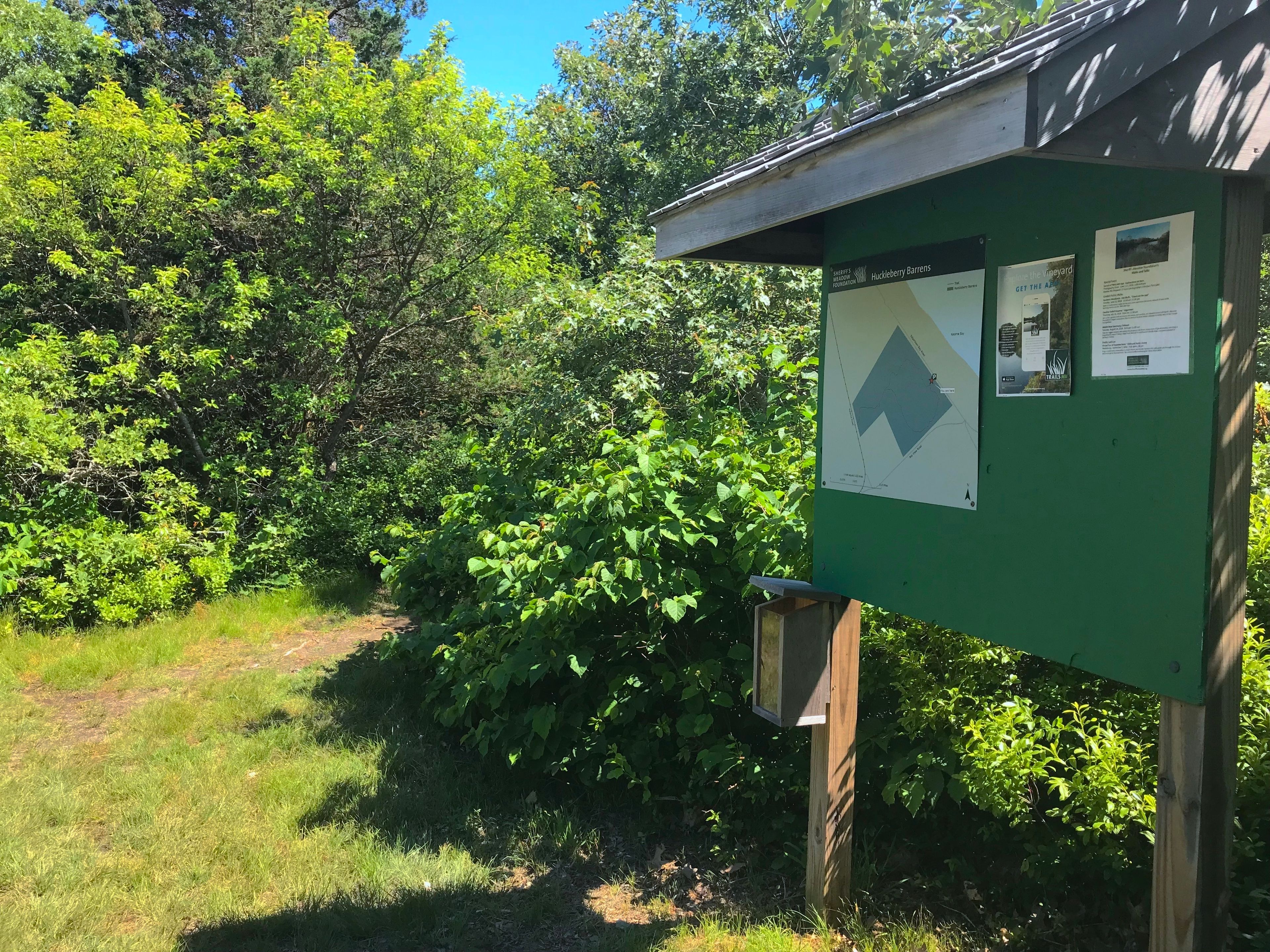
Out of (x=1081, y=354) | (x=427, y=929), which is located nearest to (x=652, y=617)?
(x=427, y=929)

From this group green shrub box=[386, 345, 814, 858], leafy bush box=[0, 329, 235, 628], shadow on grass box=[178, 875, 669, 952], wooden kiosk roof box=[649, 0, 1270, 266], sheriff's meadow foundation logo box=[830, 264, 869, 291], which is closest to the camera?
wooden kiosk roof box=[649, 0, 1270, 266]

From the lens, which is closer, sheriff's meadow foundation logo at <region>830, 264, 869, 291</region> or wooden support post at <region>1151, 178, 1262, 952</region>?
wooden support post at <region>1151, 178, 1262, 952</region>

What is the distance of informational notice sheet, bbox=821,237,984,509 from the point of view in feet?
7.54

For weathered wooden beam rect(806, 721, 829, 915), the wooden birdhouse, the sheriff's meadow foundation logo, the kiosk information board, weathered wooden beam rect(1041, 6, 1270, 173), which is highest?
weathered wooden beam rect(1041, 6, 1270, 173)

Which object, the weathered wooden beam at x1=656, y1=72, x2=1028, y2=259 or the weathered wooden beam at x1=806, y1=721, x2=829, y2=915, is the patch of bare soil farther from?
the weathered wooden beam at x1=656, y1=72, x2=1028, y2=259

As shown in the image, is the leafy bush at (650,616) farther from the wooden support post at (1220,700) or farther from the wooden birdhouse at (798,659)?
the wooden support post at (1220,700)

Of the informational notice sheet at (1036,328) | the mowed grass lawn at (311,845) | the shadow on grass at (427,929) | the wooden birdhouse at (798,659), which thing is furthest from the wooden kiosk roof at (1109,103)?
the shadow on grass at (427,929)

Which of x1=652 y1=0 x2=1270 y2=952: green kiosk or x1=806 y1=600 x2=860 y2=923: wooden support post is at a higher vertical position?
x1=652 y1=0 x2=1270 y2=952: green kiosk

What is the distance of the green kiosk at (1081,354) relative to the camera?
5.59 ft

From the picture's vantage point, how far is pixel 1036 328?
2102 mm

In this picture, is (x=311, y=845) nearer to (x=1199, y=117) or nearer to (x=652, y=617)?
(x=652, y=617)

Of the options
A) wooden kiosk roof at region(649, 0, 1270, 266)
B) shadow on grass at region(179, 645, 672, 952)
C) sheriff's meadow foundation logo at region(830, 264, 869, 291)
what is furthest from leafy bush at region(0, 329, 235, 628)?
wooden kiosk roof at region(649, 0, 1270, 266)

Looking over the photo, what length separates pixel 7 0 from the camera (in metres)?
18.2

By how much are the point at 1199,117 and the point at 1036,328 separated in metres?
0.53
